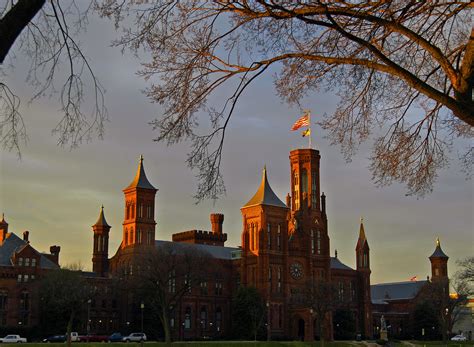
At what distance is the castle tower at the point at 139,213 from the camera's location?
97875mm

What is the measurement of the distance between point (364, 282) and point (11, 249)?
5644 cm

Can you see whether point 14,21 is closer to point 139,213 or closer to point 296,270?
point 139,213

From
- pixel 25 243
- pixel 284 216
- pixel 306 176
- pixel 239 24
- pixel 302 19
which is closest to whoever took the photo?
pixel 302 19

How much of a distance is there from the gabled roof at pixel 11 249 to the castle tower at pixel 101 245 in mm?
18008

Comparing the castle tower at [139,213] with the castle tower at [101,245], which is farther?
the castle tower at [101,245]

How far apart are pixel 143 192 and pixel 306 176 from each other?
2526cm

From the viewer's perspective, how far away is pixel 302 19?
890 cm

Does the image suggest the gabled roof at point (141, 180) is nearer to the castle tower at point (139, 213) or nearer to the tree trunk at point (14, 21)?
the castle tower at point (139, 213)

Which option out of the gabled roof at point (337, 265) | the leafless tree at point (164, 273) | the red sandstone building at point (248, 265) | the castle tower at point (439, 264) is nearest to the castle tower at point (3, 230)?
the red sandstone building at point (248, 265)

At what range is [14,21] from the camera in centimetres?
746

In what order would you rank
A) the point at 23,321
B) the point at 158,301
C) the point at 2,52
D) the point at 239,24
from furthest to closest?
1. the point at 23,321
2. the point at 158,301
3. the point at 239,24
4. the point at 2,52

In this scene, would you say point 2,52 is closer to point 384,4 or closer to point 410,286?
point 384,4


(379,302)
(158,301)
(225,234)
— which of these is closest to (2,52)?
(158,301)

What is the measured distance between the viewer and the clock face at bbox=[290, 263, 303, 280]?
3922 inches
